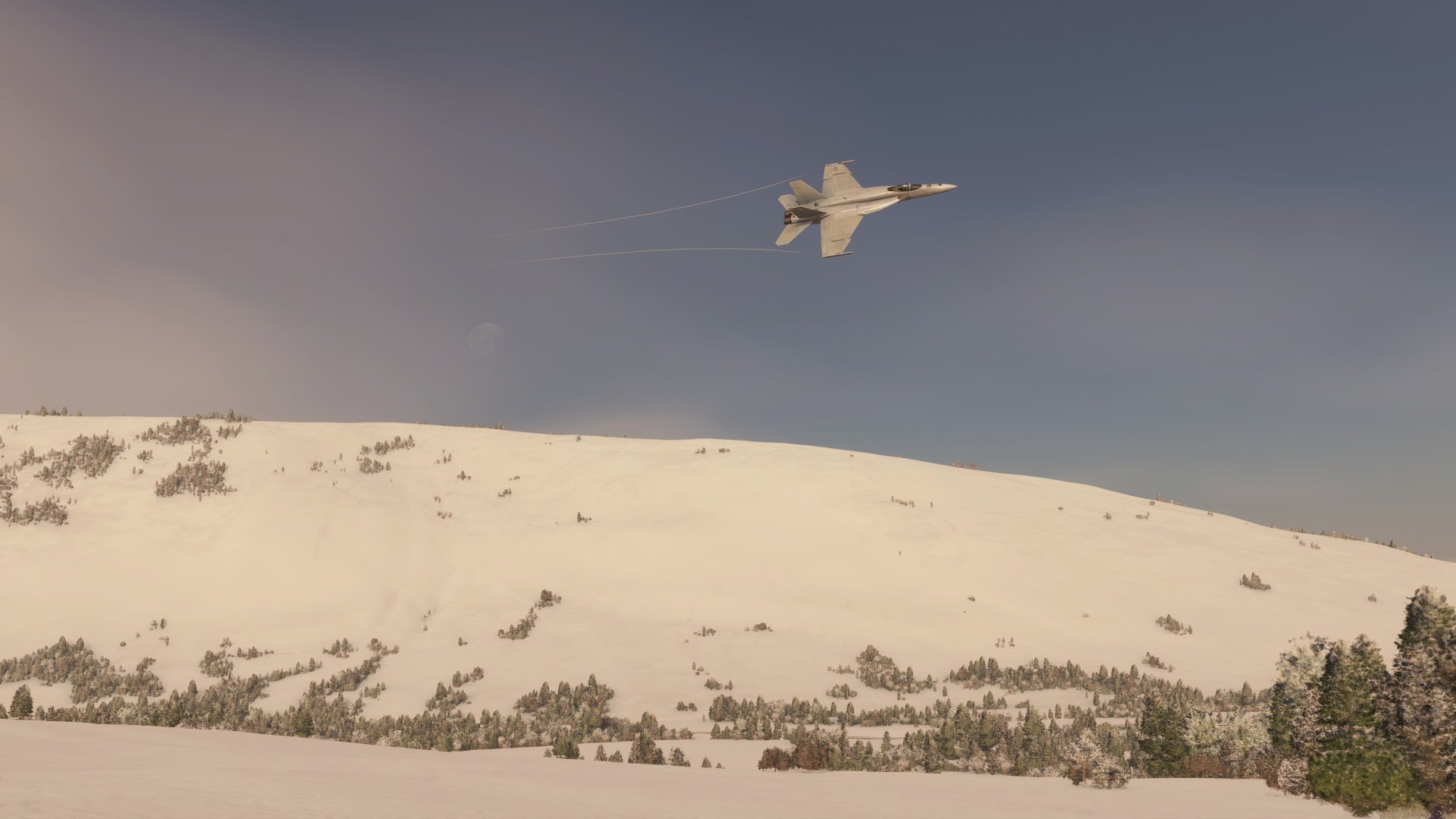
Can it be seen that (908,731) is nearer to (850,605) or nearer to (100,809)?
(850,605)

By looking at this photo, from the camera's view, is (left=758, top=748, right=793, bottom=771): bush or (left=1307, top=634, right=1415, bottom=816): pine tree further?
(left=758, top=748, right=793, bottom=771): bush

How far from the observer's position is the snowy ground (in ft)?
25.2

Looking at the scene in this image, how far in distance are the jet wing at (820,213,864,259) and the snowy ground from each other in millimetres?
14879

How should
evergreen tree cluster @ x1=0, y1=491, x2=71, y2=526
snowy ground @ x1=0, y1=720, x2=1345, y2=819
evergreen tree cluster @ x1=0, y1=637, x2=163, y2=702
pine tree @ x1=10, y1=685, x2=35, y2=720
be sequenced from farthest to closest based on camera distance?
evergreen tree cluster @ x1=0, y1=491, x2=71, y2=526, evergreen tree cluster @ x1=0, y1=637, x2=163, y2=702, pine tree @ x1=10, y1=685, x2=35, y2=720, snowy ground @ x1=0, y1=720, x2=1345, y2=819

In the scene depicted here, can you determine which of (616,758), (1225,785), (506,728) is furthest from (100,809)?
(1225,785)

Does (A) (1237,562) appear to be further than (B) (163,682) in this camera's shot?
Yes

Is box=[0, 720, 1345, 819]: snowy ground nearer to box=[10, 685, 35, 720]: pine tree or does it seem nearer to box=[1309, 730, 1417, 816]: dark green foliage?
box=[1309, 730, 1417, 816]: dark green foliage

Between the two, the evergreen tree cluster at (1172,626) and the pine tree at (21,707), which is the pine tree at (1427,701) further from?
the pine tree at (21,707)

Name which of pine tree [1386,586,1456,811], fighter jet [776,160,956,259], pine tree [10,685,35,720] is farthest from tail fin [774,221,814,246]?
pine tree [10,685,35,720]

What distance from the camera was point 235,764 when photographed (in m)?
10.5

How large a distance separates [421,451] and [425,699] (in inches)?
1147

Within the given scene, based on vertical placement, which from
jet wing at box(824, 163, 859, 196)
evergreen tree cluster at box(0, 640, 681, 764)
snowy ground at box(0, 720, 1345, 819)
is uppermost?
jet wing at box(824, 163, 859, 196)

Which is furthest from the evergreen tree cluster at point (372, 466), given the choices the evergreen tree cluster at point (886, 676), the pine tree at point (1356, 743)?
the pine tree at point (1356, 743)

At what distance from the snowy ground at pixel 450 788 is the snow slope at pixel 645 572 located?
34.1ft
